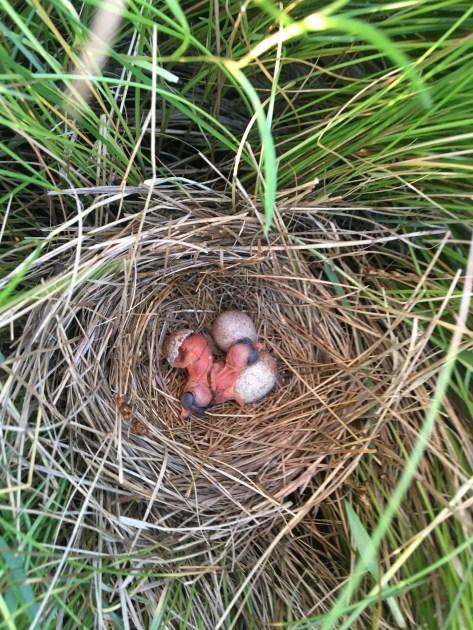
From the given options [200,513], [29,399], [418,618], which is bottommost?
[418,618]

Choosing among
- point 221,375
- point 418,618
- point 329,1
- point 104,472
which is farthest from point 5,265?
point 418,618

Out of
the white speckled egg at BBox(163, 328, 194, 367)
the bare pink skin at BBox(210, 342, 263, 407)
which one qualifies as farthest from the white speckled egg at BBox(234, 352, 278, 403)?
the white speckled egg at BBox(163, 328, 194, 367)

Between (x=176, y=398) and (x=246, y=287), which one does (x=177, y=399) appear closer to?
(x=176, y=398)

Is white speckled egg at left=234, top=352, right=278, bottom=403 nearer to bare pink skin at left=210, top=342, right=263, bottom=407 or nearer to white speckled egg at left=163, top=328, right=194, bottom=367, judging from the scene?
bare pink skin at left=210, top=342, right=263, bottom=407

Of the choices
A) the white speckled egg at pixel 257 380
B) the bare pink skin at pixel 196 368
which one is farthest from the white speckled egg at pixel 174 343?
the white speckled egg at pixel 257 380

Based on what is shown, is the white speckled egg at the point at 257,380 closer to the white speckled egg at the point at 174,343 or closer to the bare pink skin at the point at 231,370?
the bare pink skin at the point at 231,370

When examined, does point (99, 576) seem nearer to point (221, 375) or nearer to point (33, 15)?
point (221, 375)

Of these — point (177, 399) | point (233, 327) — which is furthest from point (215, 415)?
point (233, 327)
